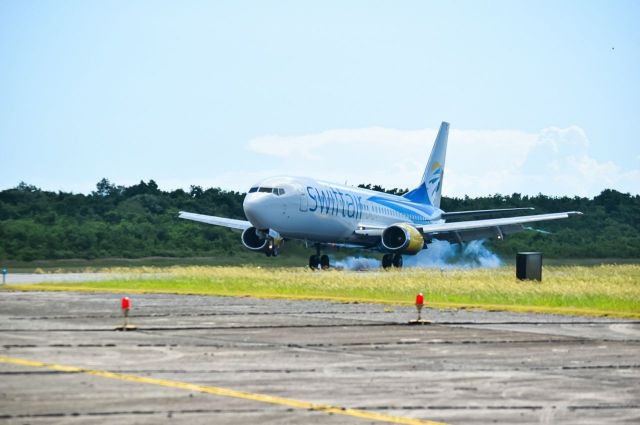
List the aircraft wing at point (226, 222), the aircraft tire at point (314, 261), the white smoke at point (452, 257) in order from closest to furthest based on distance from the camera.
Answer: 1. the aircraft tire at point (314, 261)
2. the aircraft wing at point (226, 222)
3. the white smoke at point (452, 257)

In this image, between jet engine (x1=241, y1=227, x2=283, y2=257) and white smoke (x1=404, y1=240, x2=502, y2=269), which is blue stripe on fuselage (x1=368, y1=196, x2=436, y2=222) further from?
jet engine (x1=241, y1=227, x2=283, y2=257)

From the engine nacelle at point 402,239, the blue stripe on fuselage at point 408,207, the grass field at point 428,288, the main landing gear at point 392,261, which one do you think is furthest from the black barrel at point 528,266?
the blue stripe on fuselage at point 408,207

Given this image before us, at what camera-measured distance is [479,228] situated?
60938 millimetres

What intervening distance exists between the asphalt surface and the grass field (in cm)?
466

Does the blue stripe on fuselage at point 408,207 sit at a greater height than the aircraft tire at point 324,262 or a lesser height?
greater

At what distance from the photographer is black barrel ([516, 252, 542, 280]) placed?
135 feet

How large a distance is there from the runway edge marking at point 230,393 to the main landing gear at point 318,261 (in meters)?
40.4

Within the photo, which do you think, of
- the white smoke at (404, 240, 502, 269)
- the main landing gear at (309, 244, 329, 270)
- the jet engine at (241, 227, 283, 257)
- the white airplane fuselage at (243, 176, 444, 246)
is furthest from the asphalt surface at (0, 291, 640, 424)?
the white smoke at (404, 240, 502, 269)

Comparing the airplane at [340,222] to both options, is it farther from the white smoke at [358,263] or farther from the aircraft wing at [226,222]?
the white smoke at [358,263]

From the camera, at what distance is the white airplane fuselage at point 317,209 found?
5097cm

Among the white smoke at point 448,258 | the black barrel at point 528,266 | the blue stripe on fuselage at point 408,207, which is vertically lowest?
the black barrel at point 528,266

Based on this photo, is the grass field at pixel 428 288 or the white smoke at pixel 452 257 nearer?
the grass field at pixel 428 288

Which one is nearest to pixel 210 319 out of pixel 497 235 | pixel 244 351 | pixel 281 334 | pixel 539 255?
pixel 281 334

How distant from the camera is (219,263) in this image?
5791 cm
